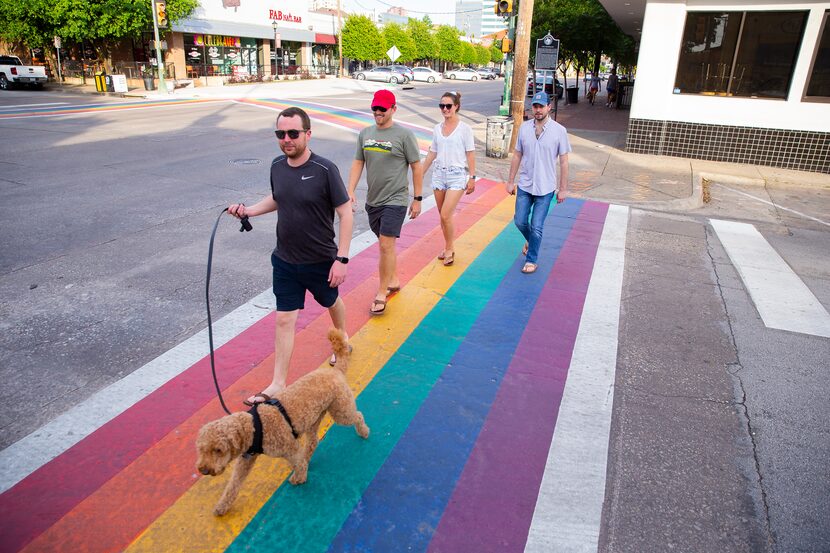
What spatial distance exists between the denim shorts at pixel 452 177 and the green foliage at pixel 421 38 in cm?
7469

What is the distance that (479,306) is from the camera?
5641 millimetres

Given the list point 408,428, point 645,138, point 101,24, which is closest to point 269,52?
point 101,24

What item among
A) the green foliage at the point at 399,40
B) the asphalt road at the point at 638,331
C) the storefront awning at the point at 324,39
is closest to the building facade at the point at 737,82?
the asphalt road at the point at 638,331

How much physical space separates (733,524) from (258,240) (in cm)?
613

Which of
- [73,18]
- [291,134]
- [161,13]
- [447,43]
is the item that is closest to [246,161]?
[291,134]

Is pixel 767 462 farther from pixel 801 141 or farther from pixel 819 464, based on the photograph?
pixel 801 141

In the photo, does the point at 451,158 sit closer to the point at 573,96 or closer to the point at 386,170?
the point at 386,170

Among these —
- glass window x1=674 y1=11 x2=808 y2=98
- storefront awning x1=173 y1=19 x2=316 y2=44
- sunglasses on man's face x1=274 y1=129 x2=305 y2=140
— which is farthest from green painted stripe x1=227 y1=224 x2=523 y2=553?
storefront awning x1=173 y1=19 x2=316 y2=44

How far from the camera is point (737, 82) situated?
45.7ft

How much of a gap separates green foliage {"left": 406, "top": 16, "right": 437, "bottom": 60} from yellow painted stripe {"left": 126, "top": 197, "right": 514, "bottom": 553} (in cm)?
7511

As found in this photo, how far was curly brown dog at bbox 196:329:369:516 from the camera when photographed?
2.60 m

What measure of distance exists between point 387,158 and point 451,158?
1323mm

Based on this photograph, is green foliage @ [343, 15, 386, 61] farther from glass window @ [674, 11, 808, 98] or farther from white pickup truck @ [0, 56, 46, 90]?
glass window @ [674, 11, 808, 98]

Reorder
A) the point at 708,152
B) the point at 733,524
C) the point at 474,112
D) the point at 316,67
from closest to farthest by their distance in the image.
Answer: the point at 733,524 → the point at 708,152 → the point at 474,112 → the point at 316,67
